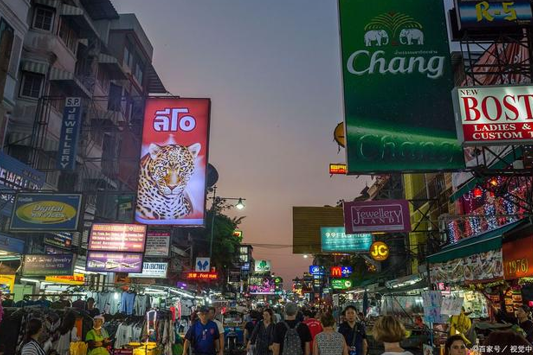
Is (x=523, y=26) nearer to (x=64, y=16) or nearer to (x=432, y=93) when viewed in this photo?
(x=432, y=93)

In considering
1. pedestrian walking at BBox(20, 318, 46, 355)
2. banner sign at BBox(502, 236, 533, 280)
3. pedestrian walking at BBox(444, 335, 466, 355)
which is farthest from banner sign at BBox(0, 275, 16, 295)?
banner sign at BBox(502, 236, 533, 280)

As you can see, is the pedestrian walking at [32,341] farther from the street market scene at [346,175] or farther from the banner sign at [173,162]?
the banner sign at [173,162]

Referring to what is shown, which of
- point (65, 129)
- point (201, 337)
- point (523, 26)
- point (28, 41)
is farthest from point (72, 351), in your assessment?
point (28, 41)

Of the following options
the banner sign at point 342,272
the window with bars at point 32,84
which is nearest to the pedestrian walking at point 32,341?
the window with bars at point 32,84

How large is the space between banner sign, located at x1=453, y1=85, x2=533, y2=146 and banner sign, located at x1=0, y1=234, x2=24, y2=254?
13648 millimetres

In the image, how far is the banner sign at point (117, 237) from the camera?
16250 mm

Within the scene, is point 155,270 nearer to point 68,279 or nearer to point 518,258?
point 68,279

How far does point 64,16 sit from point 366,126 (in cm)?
2023

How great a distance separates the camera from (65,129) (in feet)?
61.6

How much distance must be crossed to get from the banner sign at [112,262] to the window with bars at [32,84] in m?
10.3

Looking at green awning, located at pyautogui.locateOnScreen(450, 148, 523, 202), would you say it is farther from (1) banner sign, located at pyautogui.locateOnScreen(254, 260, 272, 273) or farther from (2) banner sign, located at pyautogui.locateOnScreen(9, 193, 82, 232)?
(1) banner sign, located at pyautogui.locateOnScreen(254, 260, 272, 273)

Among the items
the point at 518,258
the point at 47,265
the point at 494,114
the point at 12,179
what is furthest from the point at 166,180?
the point at 518,258

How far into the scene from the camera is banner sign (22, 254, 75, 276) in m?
13.8

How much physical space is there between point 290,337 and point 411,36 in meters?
8.89
